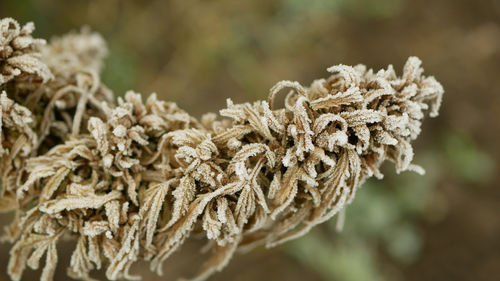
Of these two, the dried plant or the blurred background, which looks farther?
the blurred background

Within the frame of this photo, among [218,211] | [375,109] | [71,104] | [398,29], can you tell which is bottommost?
[218,211]

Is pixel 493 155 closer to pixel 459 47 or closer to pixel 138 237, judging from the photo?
pixel 459 47

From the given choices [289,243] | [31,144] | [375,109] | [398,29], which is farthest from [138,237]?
[398,29]

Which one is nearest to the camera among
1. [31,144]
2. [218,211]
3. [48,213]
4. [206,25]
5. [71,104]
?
[218,211]

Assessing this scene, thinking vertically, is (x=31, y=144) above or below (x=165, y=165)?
above
